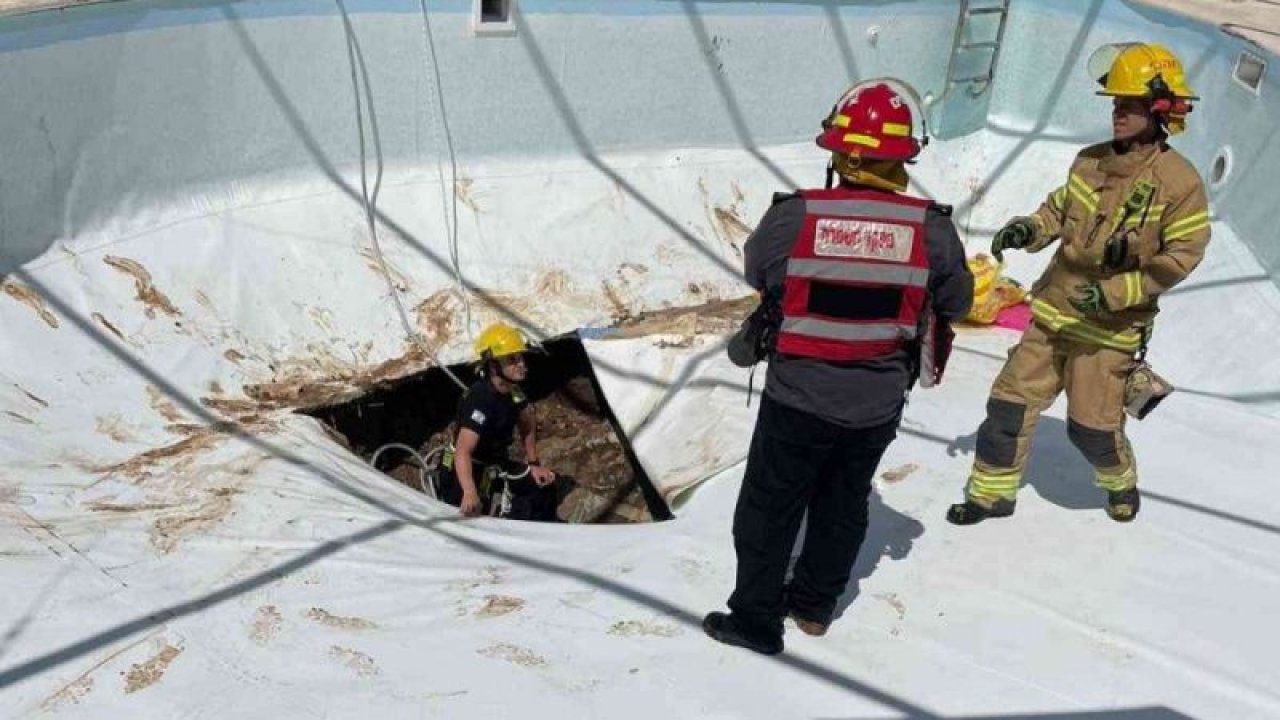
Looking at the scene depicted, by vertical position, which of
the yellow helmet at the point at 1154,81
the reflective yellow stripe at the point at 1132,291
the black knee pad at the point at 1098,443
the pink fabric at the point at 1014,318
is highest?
the yellow helmet at the point at 1154,81

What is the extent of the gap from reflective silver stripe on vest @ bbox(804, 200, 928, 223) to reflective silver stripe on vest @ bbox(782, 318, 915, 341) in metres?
0.25

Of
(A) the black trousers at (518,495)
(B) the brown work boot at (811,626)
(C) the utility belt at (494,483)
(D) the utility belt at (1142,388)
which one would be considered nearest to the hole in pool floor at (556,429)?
(A) the black trousers at (518,495)

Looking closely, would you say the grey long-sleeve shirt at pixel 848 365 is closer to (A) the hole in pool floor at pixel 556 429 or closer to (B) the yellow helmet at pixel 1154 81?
(B) the yellow helmet at pixel 1154 81

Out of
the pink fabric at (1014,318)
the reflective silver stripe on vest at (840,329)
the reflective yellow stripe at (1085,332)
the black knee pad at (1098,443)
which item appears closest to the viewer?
the reflective silver stripe on vest at (840,329)

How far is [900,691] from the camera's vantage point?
11.0 ft

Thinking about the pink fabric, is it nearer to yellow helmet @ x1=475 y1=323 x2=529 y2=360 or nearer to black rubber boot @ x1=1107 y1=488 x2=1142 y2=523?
black rubber boot @ x1=1107 y1=488 x2=1142 y2=523

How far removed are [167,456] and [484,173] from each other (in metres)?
2.50

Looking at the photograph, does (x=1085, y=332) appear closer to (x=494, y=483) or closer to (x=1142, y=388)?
(x=1142, y=388)

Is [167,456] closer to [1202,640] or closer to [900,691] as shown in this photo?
[900,691]

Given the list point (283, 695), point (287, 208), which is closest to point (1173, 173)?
point (283, 695)

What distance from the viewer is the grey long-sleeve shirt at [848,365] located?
115 inches

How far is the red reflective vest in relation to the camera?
9.37ft

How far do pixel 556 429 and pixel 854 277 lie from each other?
3449 mm

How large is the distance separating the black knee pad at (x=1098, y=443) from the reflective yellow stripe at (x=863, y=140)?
5.14ft
